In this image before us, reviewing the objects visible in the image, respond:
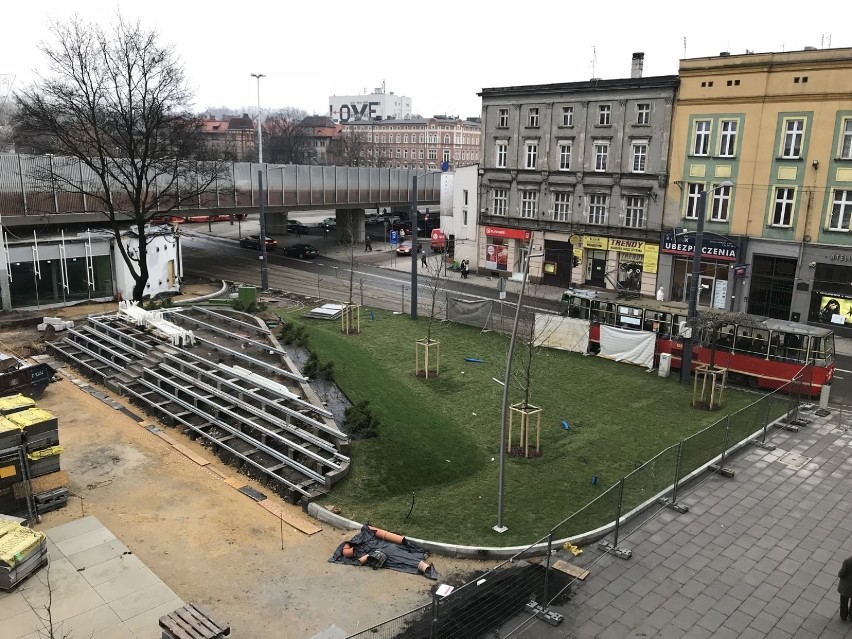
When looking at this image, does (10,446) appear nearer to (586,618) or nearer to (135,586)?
(135,586)

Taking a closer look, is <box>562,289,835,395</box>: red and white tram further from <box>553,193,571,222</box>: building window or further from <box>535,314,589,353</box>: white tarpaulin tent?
<box>553,193,571,222</box>: building window

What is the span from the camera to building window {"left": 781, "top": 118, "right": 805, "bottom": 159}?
110ft

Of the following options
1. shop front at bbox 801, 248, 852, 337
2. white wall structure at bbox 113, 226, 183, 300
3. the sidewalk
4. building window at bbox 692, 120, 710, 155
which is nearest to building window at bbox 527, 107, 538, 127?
building window at bbox 692, 120, 710, 155

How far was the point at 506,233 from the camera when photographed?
46.6 metres

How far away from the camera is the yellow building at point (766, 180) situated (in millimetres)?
32625

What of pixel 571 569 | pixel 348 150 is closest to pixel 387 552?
pixel 571 569

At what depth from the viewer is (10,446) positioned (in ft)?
46.9

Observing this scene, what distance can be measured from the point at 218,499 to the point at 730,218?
3110cm

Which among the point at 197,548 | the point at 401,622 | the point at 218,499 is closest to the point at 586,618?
the point at 401,622

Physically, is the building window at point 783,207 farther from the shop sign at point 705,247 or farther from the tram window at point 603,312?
the tram window at point 603,312

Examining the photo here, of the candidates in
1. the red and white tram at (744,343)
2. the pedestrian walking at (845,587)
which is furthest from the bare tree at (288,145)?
the pedestrian walking at (845,587)

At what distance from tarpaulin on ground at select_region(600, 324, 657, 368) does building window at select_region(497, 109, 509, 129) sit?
22395 millimetres

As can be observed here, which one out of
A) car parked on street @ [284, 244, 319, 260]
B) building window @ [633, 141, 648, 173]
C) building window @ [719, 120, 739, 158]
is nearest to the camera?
building window @ [719, 120, 739, 158]

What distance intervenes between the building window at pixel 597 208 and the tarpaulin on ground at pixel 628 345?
1591cm
